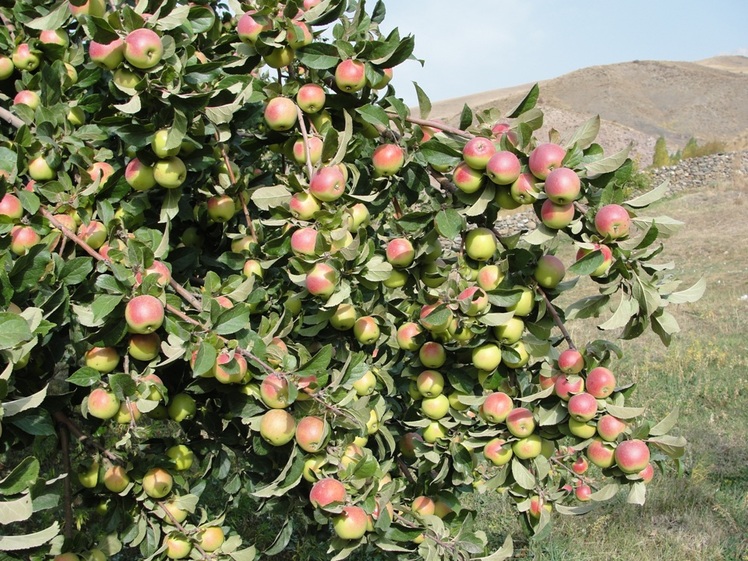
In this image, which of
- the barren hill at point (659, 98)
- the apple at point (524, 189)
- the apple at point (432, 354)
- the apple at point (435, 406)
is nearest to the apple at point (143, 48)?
the apple at point (524, 189)

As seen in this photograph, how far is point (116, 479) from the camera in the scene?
4.83 ft

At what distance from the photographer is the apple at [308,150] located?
1.35 metres

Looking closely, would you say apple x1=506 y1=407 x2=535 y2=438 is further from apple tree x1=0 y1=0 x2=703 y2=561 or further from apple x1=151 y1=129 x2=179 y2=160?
apple x1=151 y1=129 x2=179 y2=160

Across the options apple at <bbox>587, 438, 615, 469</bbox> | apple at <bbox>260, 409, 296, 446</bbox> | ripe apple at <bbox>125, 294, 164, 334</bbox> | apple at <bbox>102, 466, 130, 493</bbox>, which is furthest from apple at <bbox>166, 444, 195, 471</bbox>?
apple at <bbox>587, 438, 615, 469</bbox>

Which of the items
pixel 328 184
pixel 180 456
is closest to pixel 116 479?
pixel 180 456

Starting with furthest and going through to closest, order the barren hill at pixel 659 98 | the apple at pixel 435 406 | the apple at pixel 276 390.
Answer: the barren hill at pixel 659 98
the apple at pixel 435 406
the apple at pixel 276 390

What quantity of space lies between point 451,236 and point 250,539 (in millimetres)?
2443

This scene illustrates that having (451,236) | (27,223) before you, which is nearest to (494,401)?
(451,236)

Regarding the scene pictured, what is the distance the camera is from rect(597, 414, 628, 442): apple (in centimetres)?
137

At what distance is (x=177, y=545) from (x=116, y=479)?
199mm

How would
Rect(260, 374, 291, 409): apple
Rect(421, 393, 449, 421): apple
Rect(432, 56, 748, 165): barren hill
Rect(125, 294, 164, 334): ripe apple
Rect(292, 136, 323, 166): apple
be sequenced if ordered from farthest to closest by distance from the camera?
Rect(432, 56, 748, 165): barren hill, Rect(421, 393, 449, 421): apple, Rect(292, 136, 323, 166): apple, Rect(260, 374, 291, 409): apple, Rect(125, 294, 164, 334): ripe apple

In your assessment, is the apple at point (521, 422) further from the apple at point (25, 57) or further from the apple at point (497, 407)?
the apple at point (25, 57)

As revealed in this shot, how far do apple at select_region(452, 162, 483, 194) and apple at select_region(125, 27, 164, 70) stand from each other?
0.61 m

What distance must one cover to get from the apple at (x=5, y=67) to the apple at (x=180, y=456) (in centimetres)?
94
